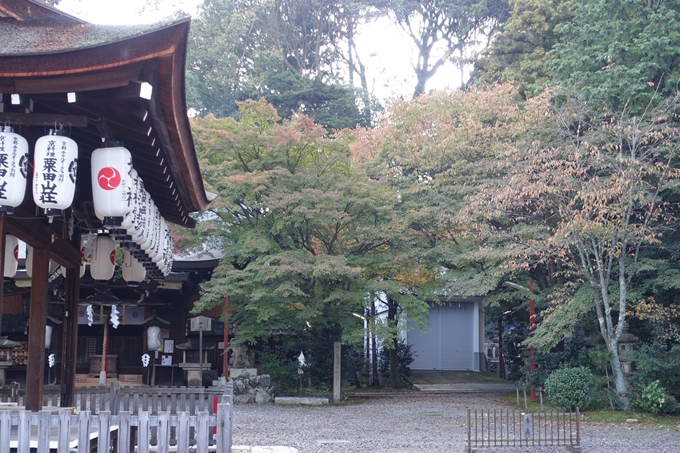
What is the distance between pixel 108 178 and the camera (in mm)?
6203

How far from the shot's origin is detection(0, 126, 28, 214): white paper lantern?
5.64 meters

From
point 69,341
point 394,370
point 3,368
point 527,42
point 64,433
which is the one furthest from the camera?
point 527,42

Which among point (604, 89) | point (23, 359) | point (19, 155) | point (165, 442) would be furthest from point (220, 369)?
point (19, 155)

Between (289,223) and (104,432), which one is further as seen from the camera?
(289,223)

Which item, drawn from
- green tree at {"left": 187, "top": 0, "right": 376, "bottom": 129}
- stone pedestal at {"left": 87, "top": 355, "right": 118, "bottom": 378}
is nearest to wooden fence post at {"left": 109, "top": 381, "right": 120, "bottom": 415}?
stone pedestal at {"left": 87, "top": 355, "right": 118, "bottom": 378}

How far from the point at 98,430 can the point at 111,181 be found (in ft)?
7.72

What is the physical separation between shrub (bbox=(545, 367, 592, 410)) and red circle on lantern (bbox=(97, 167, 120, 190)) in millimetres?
13246

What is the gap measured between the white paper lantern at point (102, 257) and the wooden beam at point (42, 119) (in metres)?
4.38

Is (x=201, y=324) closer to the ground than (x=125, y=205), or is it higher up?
closer to the ground

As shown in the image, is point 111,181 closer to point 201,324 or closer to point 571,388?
point 571,388

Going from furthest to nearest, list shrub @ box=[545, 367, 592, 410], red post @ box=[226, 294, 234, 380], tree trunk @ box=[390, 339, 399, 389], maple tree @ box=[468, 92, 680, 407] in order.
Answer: tree trunk @ box=[390, 339, 399, 389] < red post @ box=[226, 294, 234, 380] < shrub @ box=[545, 367, 592, 410] < maple tree @ box=[468, 92, 680, 407]

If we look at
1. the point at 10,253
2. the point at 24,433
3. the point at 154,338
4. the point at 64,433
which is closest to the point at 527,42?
the point at 154,338

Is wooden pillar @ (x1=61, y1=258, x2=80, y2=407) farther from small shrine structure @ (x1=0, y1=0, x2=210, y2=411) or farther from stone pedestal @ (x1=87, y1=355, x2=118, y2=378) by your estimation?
stone pedestal @ (x1=87, y1=355, x2=118, y2=378)

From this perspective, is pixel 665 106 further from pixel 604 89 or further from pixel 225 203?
pixel 225 203
